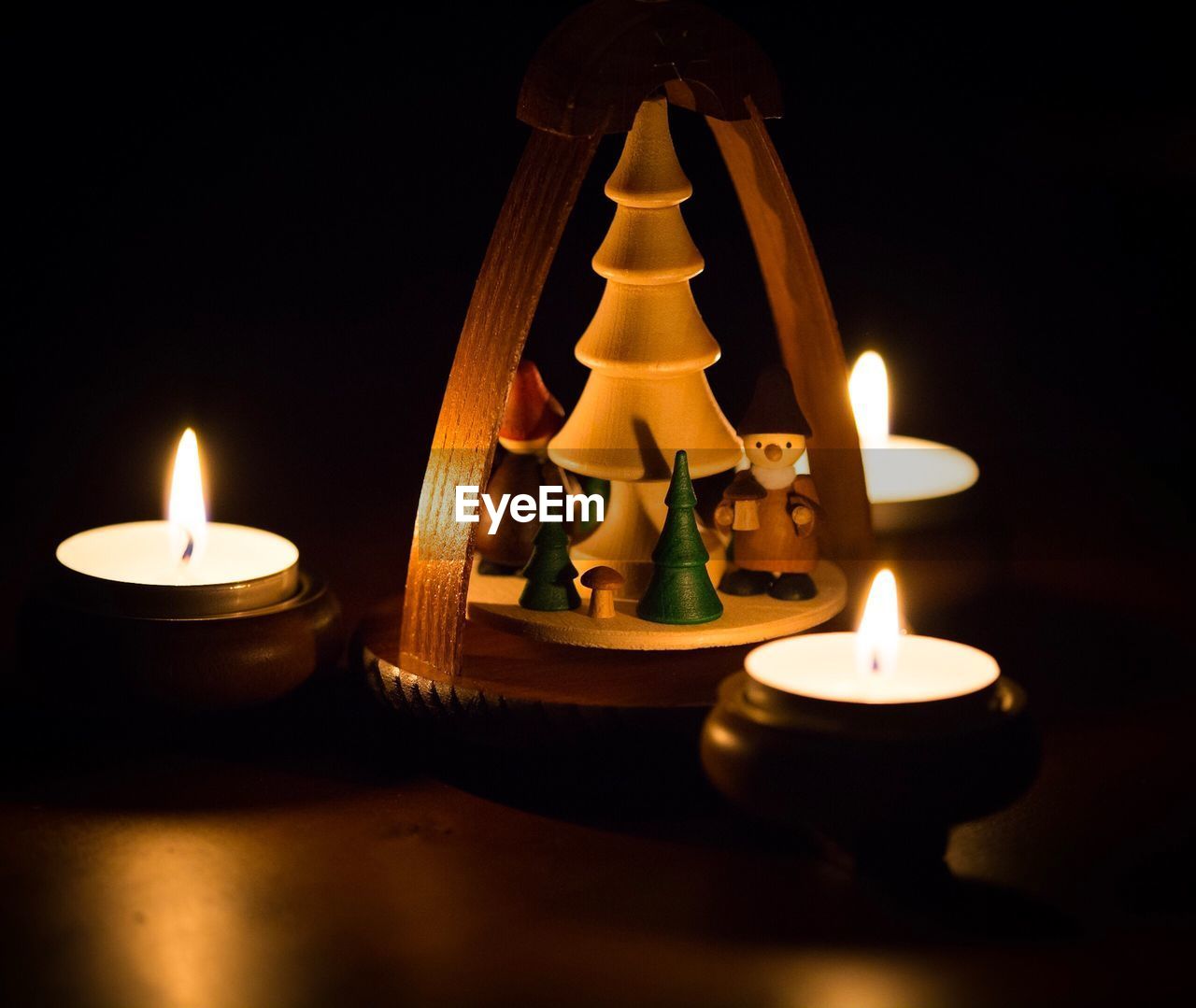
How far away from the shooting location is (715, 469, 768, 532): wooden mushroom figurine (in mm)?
2119

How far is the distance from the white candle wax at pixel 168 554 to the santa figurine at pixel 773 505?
473 millimetres

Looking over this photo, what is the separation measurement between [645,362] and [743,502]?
7.0 inches

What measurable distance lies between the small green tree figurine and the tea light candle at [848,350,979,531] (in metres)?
0.43

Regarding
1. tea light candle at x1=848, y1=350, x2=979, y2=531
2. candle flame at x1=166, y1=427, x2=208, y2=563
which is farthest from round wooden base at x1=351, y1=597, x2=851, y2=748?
tea light candle at x1=848, y1=350, x2=979, y2=531

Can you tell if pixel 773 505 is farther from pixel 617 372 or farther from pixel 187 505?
pixel 187 505

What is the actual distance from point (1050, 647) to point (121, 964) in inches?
46.5

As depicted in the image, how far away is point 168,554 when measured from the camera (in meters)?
2.27

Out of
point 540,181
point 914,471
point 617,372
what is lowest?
point 914,471

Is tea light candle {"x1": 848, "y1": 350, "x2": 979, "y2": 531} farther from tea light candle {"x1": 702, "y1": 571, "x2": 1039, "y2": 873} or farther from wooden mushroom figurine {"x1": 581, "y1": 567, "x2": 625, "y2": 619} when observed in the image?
tea light candle {"x1": 702, "y1": 571, "x2": 1039, "y2": 873}

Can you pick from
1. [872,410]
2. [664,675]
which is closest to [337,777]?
[664,675]

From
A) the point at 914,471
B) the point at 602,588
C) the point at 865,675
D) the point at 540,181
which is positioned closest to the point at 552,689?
the point at 602,588

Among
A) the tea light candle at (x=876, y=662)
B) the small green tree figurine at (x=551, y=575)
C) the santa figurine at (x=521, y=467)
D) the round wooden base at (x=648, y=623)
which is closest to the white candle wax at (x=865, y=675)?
the tea light candle at (x=876, y=662)

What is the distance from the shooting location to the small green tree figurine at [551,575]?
2102mm

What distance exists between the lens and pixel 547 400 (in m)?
2.22
